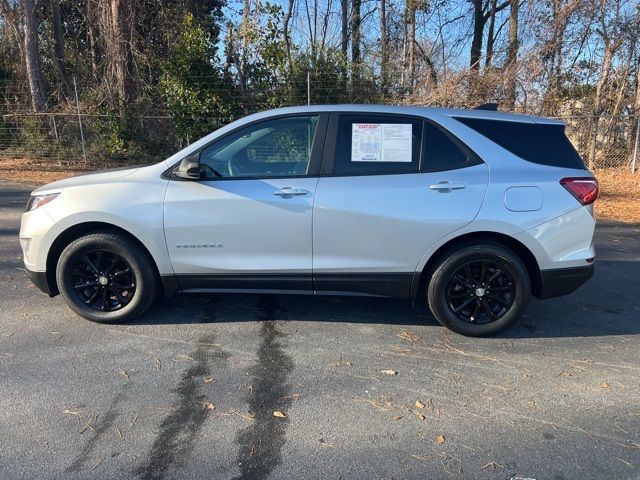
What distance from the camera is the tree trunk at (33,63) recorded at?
14562 millimetres

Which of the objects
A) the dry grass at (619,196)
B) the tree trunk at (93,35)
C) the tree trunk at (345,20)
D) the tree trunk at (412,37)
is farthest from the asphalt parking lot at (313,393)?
the tree trunk at (345,20)

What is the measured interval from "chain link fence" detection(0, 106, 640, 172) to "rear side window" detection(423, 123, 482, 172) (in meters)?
10.8

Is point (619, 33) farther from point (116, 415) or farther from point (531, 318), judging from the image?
point (116, 415)

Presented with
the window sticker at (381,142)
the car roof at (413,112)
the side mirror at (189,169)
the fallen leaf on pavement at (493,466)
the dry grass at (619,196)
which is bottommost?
the fallen leaf on pavement at (493,466)

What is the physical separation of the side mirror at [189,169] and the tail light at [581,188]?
281 cm

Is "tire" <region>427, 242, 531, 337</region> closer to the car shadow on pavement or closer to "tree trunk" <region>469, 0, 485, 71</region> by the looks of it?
the car shadow on pavement

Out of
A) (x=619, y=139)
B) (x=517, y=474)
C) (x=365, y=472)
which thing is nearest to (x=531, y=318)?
(x=517, y=474)

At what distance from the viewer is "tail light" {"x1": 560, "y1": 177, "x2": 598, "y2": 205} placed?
4008 mm

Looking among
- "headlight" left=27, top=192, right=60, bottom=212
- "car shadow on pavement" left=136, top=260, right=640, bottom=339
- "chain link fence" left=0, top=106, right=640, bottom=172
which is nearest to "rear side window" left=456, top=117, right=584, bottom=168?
"car shadow on pavement" left=136, top=260, right=640, bottom=339

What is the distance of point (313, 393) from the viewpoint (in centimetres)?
336

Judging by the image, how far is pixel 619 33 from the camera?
15133 millimetres

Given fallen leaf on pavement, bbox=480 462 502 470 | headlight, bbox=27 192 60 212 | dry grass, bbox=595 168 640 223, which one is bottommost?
fallen leaf on pavement, bbox=480 462 502 470

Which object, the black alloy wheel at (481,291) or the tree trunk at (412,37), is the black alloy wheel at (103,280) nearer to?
the black alloy wheel at (481,291)

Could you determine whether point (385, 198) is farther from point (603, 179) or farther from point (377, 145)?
point (603, 179)
